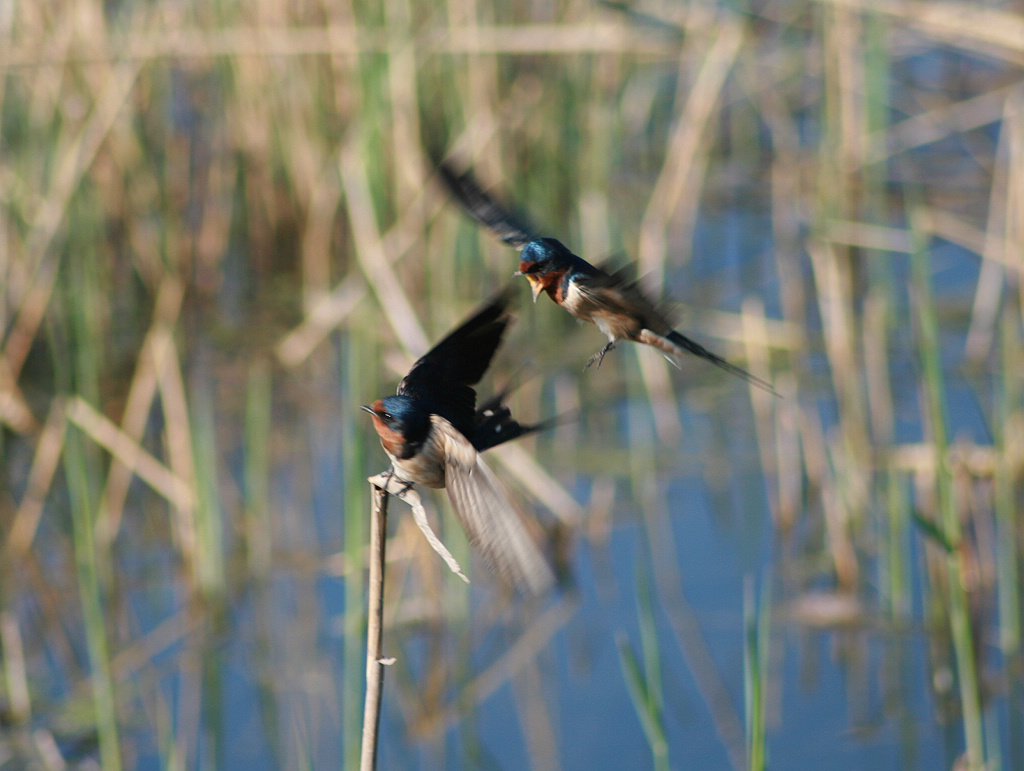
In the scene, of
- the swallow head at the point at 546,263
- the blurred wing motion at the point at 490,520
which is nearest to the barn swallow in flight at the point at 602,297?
the swallow head at the point at 546,263

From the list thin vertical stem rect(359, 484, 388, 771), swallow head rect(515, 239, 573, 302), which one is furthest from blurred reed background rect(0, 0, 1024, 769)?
swallow head rect(515, 239, 573, 302)

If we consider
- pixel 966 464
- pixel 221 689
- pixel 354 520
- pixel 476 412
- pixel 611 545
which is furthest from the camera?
pixel 611 545

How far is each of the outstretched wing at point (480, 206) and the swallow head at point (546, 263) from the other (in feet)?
0.50

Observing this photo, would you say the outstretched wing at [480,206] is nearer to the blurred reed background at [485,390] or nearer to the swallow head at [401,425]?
the swallow head at [401,425]

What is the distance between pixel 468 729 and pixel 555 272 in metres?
1.91

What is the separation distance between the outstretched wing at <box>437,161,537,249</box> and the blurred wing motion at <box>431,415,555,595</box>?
0.31 metres

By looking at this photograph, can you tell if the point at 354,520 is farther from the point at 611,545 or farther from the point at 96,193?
the point at 96,193

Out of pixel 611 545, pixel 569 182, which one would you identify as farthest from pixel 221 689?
pixel 569 182

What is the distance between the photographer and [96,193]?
446 centimetres

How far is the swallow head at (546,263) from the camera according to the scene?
1130 mm

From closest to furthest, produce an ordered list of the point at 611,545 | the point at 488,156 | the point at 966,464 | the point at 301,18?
the point at 966,464
the point at 611,545
the point at 488,156
the point at 301,18

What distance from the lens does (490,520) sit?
3.00 ft

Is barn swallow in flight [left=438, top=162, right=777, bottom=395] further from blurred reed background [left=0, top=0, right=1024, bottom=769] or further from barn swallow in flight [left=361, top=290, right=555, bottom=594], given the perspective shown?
blurred reed background [left=0, top=0, right=1024, bottom=769]

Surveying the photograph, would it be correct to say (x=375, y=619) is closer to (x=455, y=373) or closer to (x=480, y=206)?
(x=455, y=373)
